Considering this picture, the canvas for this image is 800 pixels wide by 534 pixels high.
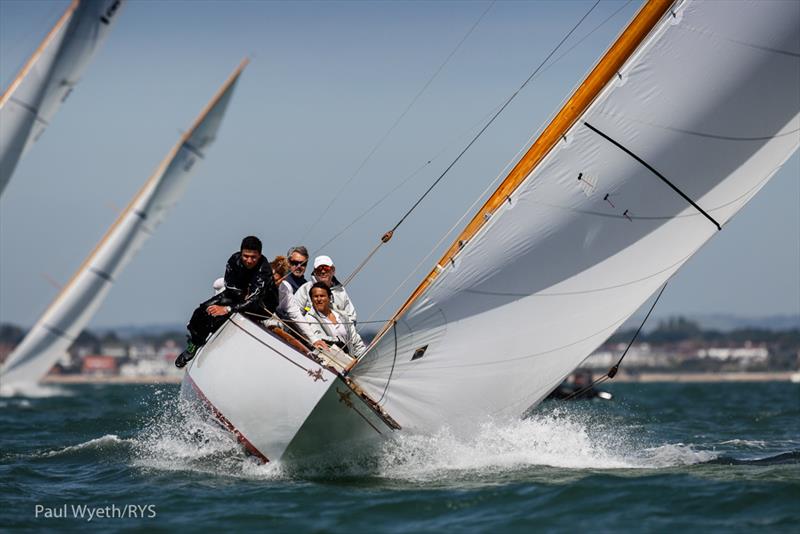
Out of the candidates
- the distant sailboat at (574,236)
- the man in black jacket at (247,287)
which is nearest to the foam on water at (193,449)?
the distant sailboat at (574,236)

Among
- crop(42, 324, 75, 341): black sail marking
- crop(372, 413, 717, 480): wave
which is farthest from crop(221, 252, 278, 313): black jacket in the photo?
crop(42, 324, 75, 341): black sail marking

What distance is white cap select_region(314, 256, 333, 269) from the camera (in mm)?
13867

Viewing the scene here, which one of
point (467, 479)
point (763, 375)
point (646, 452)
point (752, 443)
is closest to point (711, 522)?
point (467, 479)

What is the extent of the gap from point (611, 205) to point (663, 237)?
0.71m

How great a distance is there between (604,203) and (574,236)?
0.42 metres

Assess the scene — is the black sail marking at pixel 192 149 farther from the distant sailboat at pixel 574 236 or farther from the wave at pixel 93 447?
the distant sailboat at pixel 574 236

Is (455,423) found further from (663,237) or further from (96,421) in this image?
(96,421)

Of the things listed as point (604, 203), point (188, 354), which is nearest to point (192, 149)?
point (188, 354)

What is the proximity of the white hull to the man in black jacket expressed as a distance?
7.2 inches

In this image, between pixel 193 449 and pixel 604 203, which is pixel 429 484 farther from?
pixel 193 449

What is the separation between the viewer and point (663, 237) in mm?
12469

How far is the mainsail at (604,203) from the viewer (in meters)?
11.8

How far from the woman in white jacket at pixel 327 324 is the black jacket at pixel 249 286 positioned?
500 millimetres

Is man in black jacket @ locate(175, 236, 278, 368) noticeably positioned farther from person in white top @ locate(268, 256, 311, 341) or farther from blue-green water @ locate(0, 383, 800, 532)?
blue-green water @ locate(0, 383, 800, 532)
